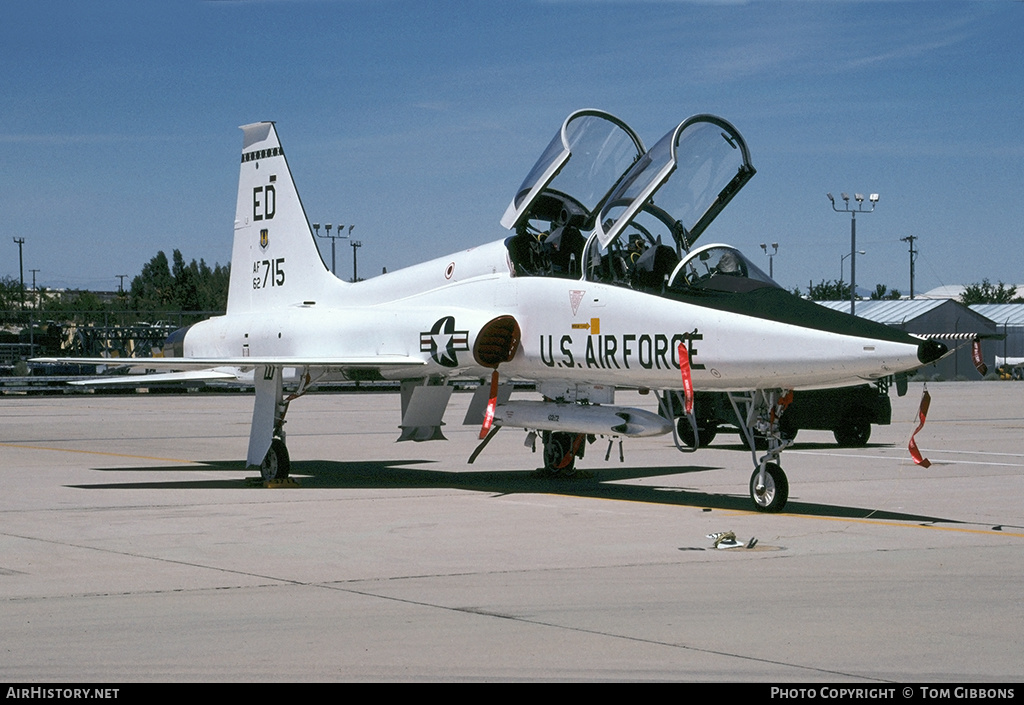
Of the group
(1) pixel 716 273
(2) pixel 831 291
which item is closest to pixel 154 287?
(2) pixel 831 291

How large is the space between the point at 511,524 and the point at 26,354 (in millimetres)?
60911

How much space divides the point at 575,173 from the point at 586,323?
6.91 ft

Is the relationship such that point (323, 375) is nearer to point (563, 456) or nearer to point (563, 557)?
point (563, 456)

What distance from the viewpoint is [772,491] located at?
11.9 meters

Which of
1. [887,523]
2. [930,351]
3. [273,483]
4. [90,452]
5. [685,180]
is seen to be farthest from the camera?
[90,452]

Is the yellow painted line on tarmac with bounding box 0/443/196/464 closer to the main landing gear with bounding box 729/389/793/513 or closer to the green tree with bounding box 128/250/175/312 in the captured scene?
the main landing gear with bounding box 729/389/793/513

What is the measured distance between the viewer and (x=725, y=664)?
18.8 feet

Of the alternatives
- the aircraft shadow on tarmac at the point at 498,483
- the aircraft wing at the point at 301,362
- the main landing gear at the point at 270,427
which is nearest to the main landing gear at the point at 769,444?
the aircraft shadow on tarmac at the point at 498,483

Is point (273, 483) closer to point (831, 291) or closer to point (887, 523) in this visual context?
point (887, 523)

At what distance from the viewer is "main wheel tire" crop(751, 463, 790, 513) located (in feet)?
38.8

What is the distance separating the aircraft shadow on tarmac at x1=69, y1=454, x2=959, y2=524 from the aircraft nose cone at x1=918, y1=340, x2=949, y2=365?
76.2 inches

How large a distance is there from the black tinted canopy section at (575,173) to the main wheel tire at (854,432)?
29.8 feet

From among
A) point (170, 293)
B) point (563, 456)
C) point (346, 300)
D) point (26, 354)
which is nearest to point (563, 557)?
point (563, 456)

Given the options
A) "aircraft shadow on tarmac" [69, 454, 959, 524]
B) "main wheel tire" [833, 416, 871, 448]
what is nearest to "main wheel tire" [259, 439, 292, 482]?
"aircraft shadow on tarmac" [69, 454, 959, 524]
